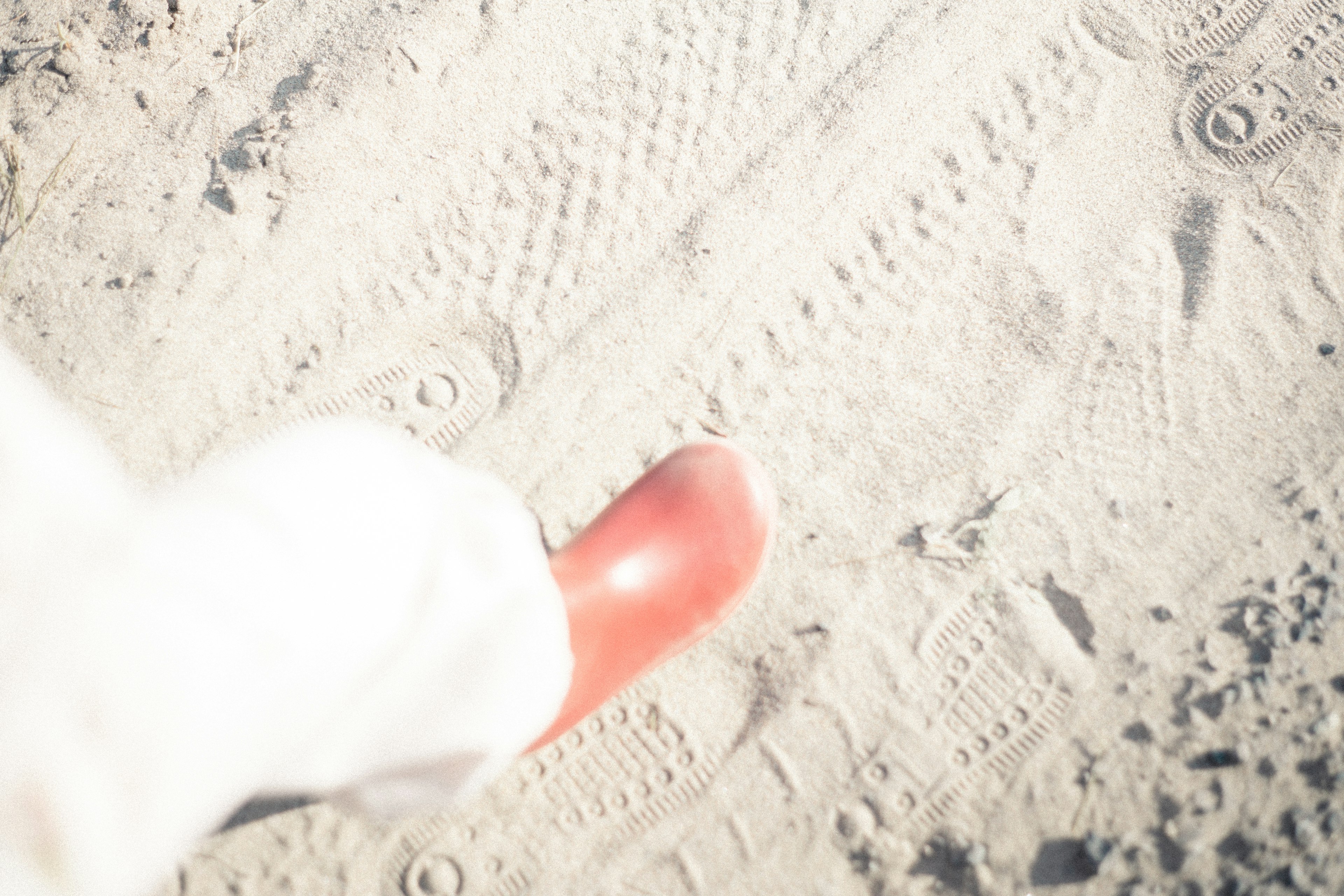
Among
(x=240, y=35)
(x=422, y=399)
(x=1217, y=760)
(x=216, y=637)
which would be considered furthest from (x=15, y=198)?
(x=1217, y=760)

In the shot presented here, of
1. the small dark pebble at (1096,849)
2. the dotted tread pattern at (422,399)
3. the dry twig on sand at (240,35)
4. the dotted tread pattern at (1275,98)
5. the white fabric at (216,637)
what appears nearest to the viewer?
the white fabric at (216,637)

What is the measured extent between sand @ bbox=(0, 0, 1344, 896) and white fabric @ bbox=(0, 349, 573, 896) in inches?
21.4

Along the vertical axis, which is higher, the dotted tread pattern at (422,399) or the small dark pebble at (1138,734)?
the small dark pebble at (1138,734)

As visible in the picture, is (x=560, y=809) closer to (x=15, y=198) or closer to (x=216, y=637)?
(x=216, y=637)

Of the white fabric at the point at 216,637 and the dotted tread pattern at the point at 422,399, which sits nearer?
the white fabric at the point at 216,637

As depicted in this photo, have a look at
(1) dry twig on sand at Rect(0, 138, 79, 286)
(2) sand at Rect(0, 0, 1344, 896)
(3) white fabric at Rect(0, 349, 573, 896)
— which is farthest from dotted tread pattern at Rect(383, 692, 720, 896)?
(1) dry twig on sand at Rect(0, 138, 79, 286)

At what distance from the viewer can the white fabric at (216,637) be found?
82cm

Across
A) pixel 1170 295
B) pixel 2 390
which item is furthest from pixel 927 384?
pixel 2 390

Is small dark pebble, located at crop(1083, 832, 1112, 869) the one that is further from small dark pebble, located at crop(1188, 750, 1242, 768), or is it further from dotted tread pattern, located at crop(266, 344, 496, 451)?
dotted tread pattern, located at crop(266, 344, 496, 451)

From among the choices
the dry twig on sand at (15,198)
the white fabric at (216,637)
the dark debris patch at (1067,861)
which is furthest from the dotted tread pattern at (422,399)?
the dark debris patch at (1067,861)

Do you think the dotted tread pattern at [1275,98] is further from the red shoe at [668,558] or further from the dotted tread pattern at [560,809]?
the dotted tread pattern at [560,809]

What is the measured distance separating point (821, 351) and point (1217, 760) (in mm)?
1014

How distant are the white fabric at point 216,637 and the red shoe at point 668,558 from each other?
1.09 ft

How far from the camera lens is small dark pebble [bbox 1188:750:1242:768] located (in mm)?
1429
